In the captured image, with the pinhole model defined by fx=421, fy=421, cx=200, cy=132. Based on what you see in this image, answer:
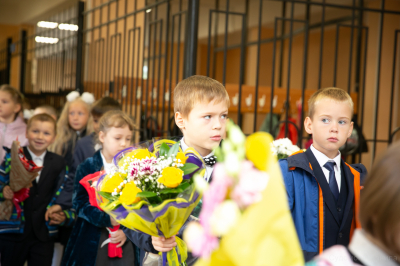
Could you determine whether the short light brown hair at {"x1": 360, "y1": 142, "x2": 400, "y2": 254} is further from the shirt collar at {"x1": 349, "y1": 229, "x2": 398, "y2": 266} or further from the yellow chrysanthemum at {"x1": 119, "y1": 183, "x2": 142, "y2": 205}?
the yellow chrysanthemum at {"x1": 119, "y1": 183, "x2": 142, "y2": 205}

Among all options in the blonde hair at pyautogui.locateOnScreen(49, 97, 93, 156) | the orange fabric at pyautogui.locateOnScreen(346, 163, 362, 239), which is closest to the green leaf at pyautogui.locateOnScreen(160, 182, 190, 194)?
the orange fabric at pyautogui.locateOnScreen(346, 163, 362, 239)

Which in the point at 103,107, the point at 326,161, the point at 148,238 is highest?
the point at 103,107

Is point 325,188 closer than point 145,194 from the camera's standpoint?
No

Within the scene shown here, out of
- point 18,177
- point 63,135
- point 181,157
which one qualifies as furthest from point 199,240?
point 63,135

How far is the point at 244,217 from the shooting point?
61cm

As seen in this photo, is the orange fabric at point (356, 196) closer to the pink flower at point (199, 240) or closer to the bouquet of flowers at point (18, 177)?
the pink flower at point (199, 240)

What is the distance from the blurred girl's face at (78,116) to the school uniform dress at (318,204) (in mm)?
2428

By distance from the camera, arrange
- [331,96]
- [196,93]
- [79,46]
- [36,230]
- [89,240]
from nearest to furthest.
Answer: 1. [196,93]
2. [331,96]
3. [89,240]
4. [36,230]
5. [79,46]

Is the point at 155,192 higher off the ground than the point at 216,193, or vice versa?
the point at 216,193

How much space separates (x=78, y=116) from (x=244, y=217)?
3362mm

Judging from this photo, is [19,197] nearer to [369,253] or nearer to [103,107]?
[103,107]

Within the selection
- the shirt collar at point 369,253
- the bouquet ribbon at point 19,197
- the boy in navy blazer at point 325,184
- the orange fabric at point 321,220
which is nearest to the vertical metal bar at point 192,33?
the boy in navy blazer at point 325,184

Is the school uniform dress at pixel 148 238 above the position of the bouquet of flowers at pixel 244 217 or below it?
below

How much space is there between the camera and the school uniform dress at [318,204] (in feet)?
5.54
